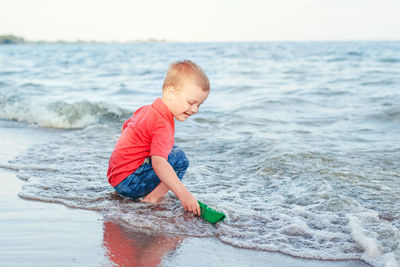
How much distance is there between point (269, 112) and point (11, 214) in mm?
5942

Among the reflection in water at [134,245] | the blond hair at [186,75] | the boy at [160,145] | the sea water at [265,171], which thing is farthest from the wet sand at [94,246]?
the blond hair at [186,75]

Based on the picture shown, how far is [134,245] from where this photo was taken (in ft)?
7.70

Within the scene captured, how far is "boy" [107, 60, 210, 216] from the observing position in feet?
9.14

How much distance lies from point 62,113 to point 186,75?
17.0ft

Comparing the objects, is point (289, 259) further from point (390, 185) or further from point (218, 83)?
point (218, 83)

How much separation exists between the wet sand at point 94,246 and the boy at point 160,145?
1.08ft

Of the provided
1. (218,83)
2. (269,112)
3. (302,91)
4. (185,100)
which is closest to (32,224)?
(185,100)

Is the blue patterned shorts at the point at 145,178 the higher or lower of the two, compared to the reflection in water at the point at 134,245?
higher

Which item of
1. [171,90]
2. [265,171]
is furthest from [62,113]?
[171,90]

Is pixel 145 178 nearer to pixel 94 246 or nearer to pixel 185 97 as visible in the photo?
pixel 185 97

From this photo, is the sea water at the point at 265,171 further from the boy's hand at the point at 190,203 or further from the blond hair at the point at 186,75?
the blond hair at the point at 186,75

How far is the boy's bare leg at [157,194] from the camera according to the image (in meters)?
3.08

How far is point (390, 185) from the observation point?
3709 millimetres

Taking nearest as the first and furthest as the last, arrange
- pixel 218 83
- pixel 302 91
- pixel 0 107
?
pixel 0 107 → pixel 302 91 → pixel 218 83
